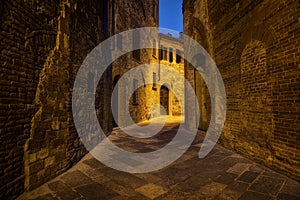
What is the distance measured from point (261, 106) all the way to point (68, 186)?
407cm

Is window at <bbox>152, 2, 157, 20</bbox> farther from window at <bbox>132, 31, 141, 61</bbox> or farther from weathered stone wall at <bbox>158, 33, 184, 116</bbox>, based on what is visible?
window at <bbox>132, 31, 141, 61</bbox>

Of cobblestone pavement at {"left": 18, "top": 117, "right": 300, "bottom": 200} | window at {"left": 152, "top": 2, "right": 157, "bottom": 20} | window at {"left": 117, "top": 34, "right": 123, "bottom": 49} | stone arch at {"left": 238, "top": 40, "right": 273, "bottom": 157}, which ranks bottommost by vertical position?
cobblestone pavement at {"left": 18, "top": 117, "right": 300, "bottom": 200}

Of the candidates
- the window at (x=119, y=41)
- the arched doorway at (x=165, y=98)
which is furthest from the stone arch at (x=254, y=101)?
the arched doorway at (x=165, y=98)

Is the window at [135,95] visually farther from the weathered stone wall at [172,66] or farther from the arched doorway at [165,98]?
the arched doorway at [165,98]

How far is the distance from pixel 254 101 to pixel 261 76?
601mm

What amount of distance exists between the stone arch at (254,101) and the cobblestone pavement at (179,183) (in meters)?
0.55

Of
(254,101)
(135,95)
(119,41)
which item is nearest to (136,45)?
(119,41)

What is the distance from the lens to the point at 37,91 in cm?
339

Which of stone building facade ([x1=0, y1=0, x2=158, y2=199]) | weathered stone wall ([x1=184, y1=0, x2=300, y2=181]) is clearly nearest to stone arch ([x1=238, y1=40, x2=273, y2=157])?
weathered stone wall ([x1=184, y1=0, x2=300, y2=181])

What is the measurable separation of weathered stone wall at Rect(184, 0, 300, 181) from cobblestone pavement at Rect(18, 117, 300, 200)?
0.55 metres

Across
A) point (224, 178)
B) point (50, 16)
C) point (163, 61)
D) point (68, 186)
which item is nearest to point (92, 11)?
point (50, 16)

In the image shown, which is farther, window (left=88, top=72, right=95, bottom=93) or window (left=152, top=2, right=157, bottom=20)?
window (left=152, top=2, right=157, bottom=20)

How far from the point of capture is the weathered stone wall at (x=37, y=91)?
2.77 meters

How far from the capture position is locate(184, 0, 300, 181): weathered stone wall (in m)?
3.39
